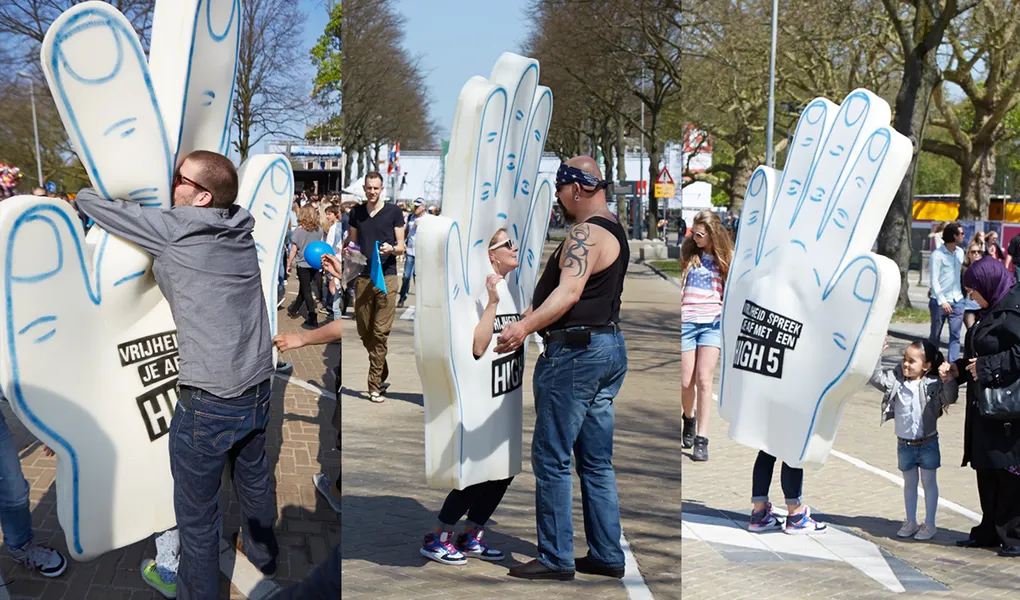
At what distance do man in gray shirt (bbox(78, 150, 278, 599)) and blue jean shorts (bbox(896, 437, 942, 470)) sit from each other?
3092mm

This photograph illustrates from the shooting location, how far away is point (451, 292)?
8.95 ft

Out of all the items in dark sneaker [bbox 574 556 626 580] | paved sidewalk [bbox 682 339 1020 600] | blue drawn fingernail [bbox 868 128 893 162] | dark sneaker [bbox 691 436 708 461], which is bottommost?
paved sidewalk [bbox 682 339 1020 600]

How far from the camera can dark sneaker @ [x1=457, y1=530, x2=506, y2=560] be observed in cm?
328

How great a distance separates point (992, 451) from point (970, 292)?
75 cm

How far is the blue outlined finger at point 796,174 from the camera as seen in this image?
14.0 ft

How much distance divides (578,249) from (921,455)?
2.36m

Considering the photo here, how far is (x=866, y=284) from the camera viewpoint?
400cm

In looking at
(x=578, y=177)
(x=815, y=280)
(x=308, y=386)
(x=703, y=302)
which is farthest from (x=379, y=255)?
(x=703, y=302)

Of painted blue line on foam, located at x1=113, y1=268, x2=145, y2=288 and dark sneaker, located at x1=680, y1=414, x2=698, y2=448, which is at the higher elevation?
painted blue line on foam, located at x1=113, y1=268, x2=145, y2=288

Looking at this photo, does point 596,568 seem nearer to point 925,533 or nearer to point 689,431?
point 925,533

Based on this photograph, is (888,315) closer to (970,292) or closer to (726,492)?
(970,292)

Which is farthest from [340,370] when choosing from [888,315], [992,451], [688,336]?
[992,451]

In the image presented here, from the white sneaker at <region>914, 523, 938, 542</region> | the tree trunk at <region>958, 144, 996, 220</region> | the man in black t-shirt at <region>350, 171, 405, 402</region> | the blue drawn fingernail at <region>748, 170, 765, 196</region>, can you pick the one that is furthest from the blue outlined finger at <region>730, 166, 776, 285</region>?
the tree trunk at <region>958, 144, 996, 220</region>

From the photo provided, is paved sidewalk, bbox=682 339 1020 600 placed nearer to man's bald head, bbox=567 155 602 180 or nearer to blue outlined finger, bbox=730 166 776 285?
blue outlined finger, bbox=730 166 776 285
